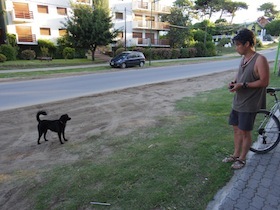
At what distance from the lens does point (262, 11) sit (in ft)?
261

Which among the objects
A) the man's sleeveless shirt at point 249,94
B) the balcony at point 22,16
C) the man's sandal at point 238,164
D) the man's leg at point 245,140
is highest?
the balcony at point 22,16

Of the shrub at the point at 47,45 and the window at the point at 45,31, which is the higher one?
the window at the point at 45,31

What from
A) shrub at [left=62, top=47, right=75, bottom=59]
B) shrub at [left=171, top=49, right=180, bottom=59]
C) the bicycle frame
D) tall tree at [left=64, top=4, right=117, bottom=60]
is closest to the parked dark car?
tall tree at [left=64, top=4, right=117, bottom=60]

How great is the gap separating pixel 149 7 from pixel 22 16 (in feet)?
67.8

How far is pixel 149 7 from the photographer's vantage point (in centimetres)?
3994

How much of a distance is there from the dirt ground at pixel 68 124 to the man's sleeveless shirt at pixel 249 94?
8.63 feet

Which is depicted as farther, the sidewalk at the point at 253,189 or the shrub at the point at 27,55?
the shrub at the point at 27,55

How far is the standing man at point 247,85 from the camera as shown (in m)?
2.91

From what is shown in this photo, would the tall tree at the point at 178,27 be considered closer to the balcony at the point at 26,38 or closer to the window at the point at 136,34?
the window at the point at 136,34

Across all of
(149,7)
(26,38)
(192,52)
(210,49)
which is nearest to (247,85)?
(26,38)

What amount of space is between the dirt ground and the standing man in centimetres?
252

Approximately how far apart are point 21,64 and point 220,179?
887 inches

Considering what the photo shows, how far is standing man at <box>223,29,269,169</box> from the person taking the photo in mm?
2914

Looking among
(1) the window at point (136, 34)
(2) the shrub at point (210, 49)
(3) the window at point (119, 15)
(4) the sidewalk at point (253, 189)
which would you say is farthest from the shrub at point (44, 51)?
(4) the sidewalk at point (253, 189)
